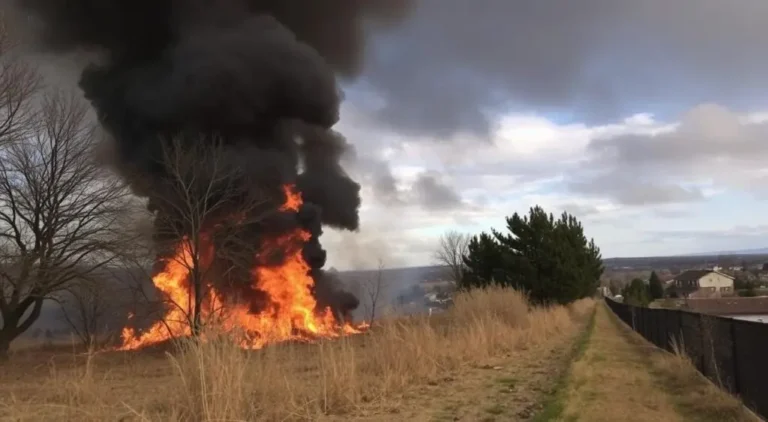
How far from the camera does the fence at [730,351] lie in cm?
706

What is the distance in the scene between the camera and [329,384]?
8.09 metres

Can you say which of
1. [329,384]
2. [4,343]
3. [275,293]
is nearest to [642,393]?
[329,384]

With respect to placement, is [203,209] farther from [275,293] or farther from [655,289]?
[655,289]

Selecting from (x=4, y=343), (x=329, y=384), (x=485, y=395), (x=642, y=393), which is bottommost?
(x=642, y=393)

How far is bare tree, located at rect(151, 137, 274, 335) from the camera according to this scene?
22062mm

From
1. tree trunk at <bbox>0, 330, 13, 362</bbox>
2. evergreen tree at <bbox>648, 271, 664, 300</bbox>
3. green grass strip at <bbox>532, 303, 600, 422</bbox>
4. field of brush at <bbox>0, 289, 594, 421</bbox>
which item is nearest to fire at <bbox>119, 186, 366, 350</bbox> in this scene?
tree trunk at <bbox>0, 330, 13, 362</bbox>

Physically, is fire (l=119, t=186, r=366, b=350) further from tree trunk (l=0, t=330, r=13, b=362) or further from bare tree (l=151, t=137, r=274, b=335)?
tree trunk (l=0, t=330, r=13, b=362)

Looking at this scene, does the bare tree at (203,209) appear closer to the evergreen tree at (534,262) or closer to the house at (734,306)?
the evergreen tree at (534,262)

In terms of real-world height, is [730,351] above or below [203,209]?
below

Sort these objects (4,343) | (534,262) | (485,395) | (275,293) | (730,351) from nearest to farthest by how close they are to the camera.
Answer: (730,351)
(485,395)
(4,343)
(275,293)
(534,262)

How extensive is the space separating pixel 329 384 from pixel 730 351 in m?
5.64

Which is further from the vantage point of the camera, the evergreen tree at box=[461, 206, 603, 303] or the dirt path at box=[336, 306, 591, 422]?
the evergreen tree at box=[461, 206, 603, 303]

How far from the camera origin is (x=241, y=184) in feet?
80.9

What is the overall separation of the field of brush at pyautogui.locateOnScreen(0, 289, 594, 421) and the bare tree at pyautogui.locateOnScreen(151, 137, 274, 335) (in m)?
7.74
